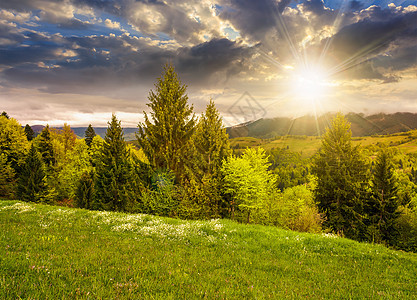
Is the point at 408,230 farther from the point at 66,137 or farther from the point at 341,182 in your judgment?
the point at 66,137

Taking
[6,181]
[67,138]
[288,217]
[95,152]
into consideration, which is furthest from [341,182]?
[67,138]

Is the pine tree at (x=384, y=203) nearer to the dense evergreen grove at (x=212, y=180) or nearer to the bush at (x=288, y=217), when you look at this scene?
the dense evergreen grove at (x=212, y=180)

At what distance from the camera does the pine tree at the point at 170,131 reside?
2761 centimetres

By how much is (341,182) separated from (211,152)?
2271cm

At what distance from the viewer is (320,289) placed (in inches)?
287

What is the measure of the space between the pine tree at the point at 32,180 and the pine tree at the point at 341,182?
51.3 meters

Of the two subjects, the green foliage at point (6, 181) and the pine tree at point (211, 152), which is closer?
the pine tree at point (211, 152)

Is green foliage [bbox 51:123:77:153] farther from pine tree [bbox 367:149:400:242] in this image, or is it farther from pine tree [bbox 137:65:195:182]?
pine tree [bbox 367:149:400:242]

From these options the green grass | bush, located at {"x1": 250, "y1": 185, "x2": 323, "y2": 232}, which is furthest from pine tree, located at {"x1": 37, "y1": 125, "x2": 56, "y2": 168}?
bush, located at {"x1": 250, "y1": 185, "x2": 323, "y2": 232}

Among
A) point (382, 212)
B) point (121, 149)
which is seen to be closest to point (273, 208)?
point (382, 212)

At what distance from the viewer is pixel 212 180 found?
1164 inches

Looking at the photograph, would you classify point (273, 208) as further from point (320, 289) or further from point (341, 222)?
point (320, 289)

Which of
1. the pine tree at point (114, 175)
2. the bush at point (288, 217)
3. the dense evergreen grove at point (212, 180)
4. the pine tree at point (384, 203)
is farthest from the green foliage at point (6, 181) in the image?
the pine tree at point (384, 203)

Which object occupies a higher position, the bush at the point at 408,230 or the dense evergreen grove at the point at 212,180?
the dense evergreen grove at the point at 212,180
